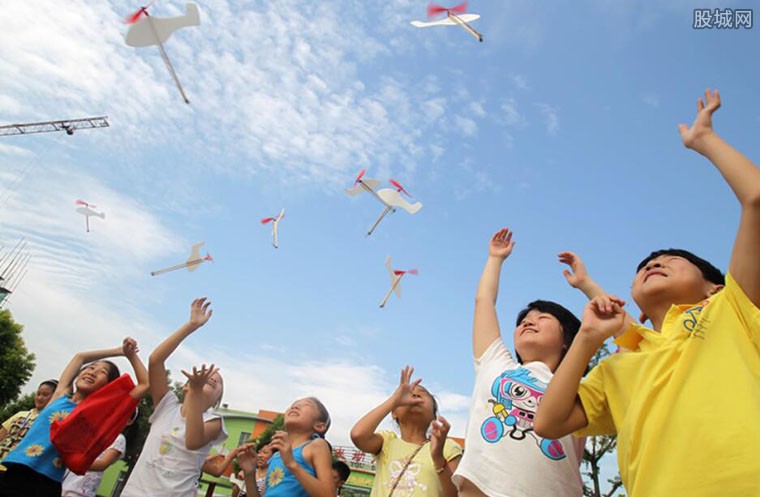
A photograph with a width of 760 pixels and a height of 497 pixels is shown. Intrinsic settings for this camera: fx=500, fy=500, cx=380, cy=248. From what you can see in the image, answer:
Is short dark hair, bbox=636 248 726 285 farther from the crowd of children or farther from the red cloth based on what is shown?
Answer: the red cloth

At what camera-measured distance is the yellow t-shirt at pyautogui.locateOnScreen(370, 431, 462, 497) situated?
3150 millimetres

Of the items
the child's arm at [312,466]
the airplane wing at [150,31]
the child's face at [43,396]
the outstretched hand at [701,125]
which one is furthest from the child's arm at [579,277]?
the child's face at [43,396]

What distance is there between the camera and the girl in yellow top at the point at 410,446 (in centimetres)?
302

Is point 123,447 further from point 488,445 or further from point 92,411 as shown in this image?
point 488,445

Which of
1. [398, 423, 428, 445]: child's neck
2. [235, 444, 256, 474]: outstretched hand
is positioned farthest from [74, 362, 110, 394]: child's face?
[398, 423, 428, 445]: child's neck

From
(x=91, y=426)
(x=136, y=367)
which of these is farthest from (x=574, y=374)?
(x=136, y=367)

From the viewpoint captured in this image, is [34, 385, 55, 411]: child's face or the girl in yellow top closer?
the girl in yellow top

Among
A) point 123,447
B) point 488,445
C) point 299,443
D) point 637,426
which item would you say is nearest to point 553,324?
point 488,445

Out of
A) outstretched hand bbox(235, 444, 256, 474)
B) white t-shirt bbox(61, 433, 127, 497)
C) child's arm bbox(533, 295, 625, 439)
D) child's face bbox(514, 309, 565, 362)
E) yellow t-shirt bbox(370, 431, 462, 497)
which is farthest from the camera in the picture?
white t-shirt bbox(61, 433, 127, 497)

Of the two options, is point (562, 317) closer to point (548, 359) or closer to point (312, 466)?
point (548, 359)

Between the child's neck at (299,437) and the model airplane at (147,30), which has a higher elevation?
the model airplane at (147,30)

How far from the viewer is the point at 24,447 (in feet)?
12.9

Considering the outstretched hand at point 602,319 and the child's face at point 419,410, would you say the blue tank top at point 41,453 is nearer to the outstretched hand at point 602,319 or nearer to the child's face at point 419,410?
the child's face at point 419,410

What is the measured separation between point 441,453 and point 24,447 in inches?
131
